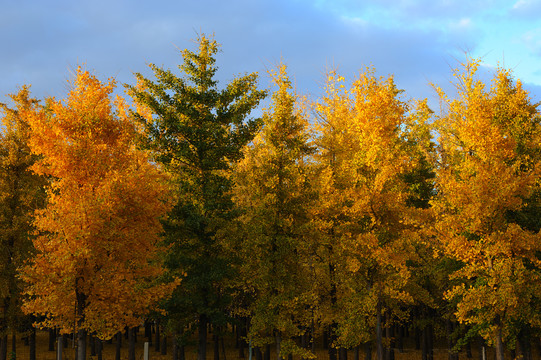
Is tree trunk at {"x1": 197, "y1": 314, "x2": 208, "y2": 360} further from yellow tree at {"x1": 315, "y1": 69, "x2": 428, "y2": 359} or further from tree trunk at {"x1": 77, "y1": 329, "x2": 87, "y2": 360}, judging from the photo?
yellow tree at {"x1": 315, "y1": 69, "x2": 428, "y2": 359}

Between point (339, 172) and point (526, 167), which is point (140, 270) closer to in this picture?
point (339, 172)

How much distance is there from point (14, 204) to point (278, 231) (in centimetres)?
1721

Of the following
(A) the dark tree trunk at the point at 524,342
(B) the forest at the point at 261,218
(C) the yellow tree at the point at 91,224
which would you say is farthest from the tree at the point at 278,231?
(A) the dark tree trunk at the point at 524,342

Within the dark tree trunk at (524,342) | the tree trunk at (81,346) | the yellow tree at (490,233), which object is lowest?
the dark tree trunk at (524,342)

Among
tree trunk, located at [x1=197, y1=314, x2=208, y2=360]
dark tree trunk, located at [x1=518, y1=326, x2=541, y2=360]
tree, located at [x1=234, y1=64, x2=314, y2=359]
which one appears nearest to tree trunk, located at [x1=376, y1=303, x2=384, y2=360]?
tree, located at [x1=234, y1=64, x2=314, y2=359]

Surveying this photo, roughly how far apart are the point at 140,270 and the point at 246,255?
18.5 ft

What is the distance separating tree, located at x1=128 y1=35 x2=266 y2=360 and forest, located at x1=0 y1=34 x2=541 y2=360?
2.9 inches

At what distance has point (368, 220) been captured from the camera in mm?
23297

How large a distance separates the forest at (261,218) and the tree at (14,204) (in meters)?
0.26

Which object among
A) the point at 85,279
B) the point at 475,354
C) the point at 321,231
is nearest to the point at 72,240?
the point at 85,279

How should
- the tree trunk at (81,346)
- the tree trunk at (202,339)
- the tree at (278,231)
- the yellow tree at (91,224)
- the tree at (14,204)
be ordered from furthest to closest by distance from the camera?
the tree at (14,204) < the tree at (278,231) < the tree trunk at (202,339) < the tree trunk at (81,346) < the yellow tree at (91,224)

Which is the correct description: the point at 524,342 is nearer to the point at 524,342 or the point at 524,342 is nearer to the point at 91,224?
the point at 524,342

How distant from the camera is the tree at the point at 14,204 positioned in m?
27.1

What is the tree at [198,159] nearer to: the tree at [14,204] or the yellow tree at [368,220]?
the yellow tree at [368,220]
